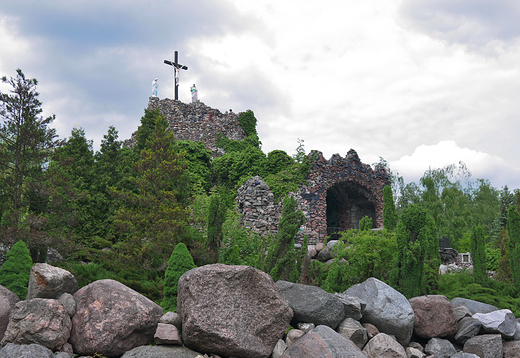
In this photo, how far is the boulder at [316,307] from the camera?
6.16 metres

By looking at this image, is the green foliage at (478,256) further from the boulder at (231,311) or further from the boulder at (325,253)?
the boulder at (231,311)

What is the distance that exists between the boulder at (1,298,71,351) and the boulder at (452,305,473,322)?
679cm

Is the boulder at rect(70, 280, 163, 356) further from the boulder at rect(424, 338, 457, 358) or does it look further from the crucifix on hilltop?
the crucifix on hilltop

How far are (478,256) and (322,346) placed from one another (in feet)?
20.8

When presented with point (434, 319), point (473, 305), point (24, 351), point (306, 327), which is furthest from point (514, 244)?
point (24, 351)

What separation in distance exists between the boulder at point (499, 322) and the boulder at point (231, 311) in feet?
12.7

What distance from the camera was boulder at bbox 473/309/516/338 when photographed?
7.00 meters

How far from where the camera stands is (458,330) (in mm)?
7113

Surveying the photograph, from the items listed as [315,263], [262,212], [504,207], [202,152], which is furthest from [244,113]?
[315,263]

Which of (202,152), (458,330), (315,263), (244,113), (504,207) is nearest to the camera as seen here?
(458,330)

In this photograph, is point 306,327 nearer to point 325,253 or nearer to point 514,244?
point 514,244

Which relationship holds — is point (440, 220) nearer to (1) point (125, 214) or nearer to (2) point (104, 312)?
(1) point (125, 214)

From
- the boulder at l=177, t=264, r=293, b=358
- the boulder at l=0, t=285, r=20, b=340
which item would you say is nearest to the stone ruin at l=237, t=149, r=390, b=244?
the boulder at l=177, t=264, r=293, b=358

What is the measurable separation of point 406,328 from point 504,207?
1907 cm
